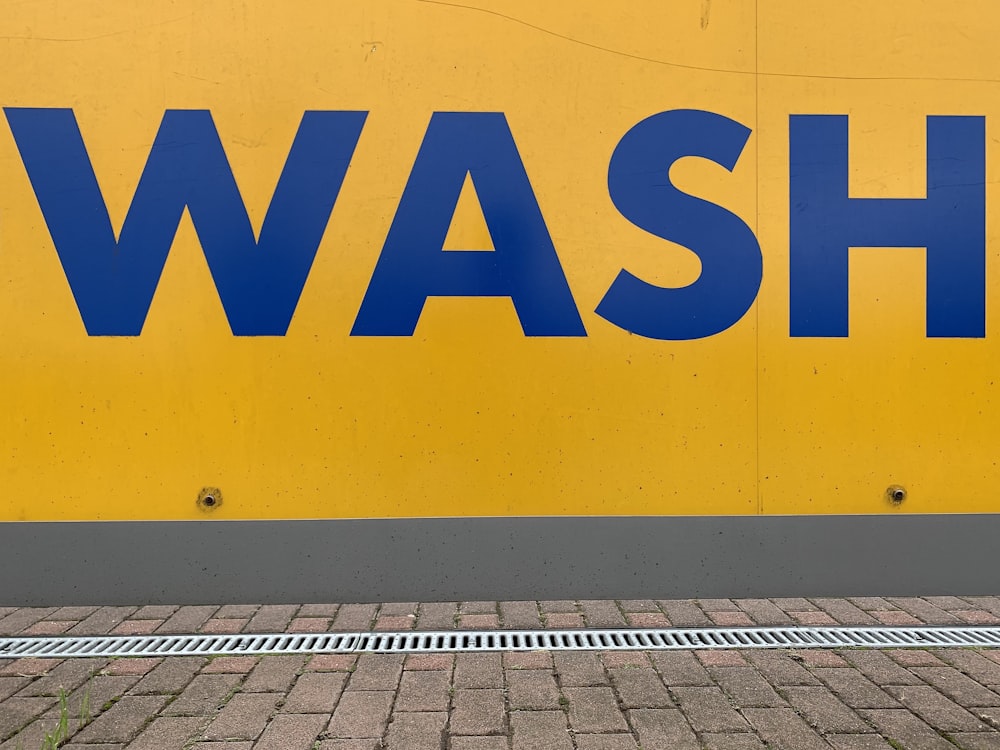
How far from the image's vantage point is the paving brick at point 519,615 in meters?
3.22

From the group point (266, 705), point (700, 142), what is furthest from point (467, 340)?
point (266, 705)

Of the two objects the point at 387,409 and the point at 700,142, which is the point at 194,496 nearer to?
the point at 387,409

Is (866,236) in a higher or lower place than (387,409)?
higher

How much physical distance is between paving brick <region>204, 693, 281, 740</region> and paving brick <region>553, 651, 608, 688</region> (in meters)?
1.18

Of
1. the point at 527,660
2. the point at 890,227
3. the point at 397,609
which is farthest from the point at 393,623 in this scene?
the point at 890,227

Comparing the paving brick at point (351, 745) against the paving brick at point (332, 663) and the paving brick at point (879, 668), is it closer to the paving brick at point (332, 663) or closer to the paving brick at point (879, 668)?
the paving brick at point (332, 663)

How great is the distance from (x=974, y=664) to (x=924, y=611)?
1.88 feet

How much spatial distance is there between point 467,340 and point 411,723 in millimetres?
1861

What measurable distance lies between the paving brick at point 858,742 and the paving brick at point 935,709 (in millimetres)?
270

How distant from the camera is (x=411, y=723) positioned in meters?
2.38

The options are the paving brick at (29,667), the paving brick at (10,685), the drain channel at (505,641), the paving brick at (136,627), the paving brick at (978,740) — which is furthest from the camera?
the paving brick at (136,627)

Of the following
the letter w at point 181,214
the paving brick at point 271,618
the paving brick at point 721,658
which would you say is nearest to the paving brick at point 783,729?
the paving brick at point 721,658

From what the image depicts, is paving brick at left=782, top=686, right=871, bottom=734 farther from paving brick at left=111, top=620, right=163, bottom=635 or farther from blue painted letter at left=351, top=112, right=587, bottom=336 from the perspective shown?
paving brick at left=111, top=620, right=163, bottom=635

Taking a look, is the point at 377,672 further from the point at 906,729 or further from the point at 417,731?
the point at 906,729
